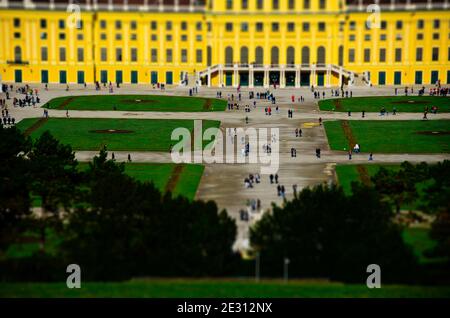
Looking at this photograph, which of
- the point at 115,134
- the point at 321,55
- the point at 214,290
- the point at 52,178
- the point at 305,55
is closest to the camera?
the point at 214,290

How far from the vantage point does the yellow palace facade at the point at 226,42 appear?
18525 centimetres

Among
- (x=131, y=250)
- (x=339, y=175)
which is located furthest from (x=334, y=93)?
(x=131, y=250)

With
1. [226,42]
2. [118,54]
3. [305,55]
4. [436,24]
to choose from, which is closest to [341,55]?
[305,55]

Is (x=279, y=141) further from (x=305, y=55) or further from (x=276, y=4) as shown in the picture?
(x=276, y=4)

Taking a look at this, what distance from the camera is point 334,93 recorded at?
171m

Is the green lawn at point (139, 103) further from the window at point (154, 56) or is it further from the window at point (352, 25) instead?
the window at point (352, 25)

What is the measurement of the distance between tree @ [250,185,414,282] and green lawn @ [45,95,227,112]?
81149mm

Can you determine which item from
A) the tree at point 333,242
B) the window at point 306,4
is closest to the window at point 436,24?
the window at point 306,4

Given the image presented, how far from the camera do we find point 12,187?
82312 mm

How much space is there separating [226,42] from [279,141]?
64.8 meters

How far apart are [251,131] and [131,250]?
64180 mm

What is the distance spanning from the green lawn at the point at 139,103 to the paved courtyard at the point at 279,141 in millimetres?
3446

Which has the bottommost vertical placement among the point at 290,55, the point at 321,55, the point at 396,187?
the point at 396,187

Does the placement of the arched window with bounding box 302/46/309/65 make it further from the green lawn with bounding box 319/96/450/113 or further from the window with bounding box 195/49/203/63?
the green lawn with bounding box 319/96/450/113
